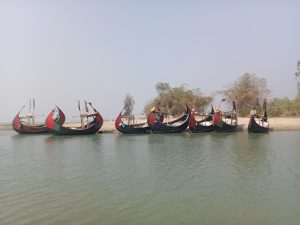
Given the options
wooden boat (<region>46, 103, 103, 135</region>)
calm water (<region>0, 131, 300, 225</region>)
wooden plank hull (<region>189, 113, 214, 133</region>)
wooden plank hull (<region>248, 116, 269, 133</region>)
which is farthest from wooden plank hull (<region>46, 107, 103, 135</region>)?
calm water (<region>0, 131, 300, 225</region>)

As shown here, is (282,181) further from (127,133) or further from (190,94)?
(190,94)

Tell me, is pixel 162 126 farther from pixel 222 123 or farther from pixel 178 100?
pixel 178 100

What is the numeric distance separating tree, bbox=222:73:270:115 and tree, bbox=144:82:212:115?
5.73 metres

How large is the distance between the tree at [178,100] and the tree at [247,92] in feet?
18.8

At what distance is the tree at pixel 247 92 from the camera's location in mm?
47031

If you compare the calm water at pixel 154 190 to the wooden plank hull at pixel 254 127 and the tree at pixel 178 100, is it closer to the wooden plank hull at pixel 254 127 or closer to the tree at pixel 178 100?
the wooden plank hull at pixel 254 127

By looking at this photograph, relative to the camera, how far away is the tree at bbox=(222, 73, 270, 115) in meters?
47.0

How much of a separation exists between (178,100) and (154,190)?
145 feet

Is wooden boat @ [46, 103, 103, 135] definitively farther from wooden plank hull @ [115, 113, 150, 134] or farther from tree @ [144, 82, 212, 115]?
tree @ [144, 82, 212, 115]

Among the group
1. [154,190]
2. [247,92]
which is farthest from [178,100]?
[154,190]

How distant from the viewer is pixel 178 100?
54.4m

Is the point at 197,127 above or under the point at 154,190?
above

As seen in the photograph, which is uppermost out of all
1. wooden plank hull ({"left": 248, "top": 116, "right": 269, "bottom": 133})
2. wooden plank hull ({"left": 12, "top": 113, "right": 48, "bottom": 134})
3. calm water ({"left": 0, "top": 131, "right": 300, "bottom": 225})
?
wooden plank hull ({"left": 12, "top": 113, "right": 48, "bottom": 134})

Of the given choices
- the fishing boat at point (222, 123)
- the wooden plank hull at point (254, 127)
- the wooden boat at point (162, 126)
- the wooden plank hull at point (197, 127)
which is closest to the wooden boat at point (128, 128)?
the wooden boat at point (162, 126)
